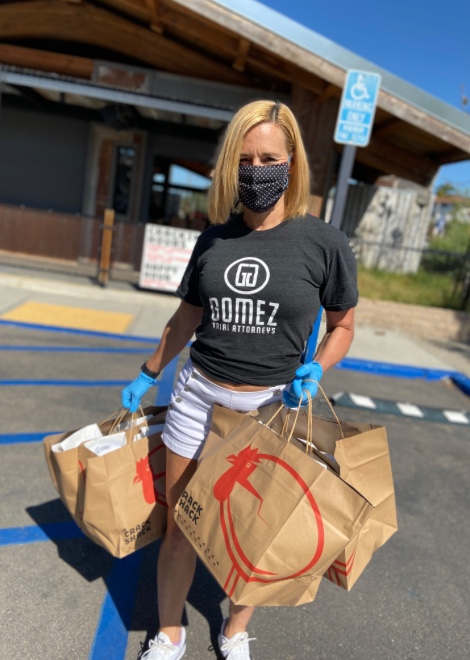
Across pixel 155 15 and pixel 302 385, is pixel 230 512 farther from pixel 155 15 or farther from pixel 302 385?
pixel 155 15

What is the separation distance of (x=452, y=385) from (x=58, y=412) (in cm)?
512

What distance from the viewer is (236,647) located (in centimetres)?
200

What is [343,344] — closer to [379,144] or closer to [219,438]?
[219,438]

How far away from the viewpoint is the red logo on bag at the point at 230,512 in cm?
143

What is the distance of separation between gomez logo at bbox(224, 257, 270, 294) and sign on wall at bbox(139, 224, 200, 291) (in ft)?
25.6

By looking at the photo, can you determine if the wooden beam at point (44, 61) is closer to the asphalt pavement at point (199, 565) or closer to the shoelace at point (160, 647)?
the asphalt pavement at point (199, 565)

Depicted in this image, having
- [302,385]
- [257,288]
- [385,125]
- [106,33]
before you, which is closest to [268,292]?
[257,288]

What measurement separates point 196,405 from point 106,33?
10736mm

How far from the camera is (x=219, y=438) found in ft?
5.50

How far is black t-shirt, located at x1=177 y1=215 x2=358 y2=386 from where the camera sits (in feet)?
5.50

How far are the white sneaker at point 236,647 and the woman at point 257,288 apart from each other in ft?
1.27

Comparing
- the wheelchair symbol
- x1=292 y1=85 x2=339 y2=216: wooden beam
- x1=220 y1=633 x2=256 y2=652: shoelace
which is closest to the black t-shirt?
x1=220 y1=633 x2=256 y2=652: shoelace

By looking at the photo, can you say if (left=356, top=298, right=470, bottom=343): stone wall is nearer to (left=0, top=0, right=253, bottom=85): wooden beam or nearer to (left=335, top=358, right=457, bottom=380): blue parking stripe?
(left=335, top=358, right=457, bottom=380): blue parking stripe

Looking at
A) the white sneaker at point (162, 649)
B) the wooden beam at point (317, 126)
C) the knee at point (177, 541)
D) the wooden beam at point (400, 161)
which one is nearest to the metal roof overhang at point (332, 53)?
the wooden beam at point (317, 126)
